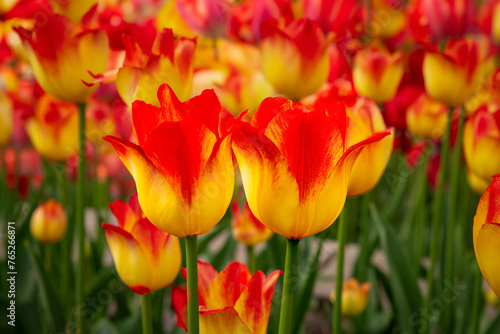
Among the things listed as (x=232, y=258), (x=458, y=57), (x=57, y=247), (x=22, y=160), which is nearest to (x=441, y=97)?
(x=458, y=57)

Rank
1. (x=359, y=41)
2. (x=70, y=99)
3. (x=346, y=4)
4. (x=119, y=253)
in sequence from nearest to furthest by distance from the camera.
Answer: (x=119, y=253) → (x=70, y=99) → (x=346, y=4) → (x=359, y=41)

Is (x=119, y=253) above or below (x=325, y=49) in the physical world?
below

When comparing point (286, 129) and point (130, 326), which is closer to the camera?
point (286, 129)

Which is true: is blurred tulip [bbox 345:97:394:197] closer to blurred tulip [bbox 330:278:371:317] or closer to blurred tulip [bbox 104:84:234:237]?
blurred tulip [bbox 104:84:234:237]

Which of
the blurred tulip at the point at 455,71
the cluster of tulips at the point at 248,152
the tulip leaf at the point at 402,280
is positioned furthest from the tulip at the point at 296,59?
the tulip leaf at the point at 402,280

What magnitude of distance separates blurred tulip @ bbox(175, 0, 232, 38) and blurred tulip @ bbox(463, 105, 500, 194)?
54 cm

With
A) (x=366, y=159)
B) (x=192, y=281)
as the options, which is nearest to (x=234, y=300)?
(x=192, y=281)

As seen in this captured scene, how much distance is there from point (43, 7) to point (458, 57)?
1.66 ft

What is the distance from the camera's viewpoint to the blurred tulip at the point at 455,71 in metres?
0.69

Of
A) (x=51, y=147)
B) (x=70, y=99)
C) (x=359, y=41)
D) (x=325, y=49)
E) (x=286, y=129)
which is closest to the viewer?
(x=286, y=129)

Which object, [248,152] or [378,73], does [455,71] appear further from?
[248,152]

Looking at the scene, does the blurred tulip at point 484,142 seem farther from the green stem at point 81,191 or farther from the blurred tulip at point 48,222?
the blurred tulip at point 48,222

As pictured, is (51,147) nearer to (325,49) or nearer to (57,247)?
(57,247)

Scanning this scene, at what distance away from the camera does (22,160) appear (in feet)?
5.01
